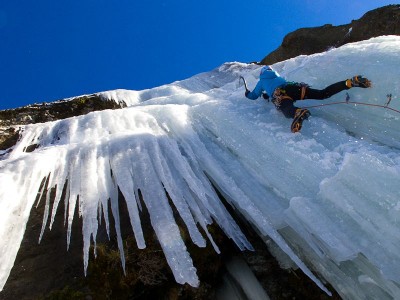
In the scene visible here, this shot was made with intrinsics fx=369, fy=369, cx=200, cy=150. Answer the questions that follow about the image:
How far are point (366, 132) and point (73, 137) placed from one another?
4.41 metres

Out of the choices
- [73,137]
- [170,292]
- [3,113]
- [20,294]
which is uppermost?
[3,113]

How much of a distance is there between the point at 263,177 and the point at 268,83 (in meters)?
2.08

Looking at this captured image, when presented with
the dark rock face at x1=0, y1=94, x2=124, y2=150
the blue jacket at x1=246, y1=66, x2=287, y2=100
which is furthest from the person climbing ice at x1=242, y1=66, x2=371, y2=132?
the dark rock face at x1=0, y1=94, x2=124, y2=150

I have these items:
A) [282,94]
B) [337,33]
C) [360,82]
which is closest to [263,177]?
[282,94]

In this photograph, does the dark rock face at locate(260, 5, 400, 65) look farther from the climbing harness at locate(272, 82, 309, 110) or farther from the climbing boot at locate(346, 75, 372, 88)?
the climbing boot at locate(346, 75, 372, 88)

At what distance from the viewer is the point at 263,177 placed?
13.7ft

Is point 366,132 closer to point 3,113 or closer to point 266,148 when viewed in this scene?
point 266,148

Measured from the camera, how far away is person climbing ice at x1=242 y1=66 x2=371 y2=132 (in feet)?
15.5

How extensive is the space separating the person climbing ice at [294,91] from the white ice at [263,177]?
0.17 m

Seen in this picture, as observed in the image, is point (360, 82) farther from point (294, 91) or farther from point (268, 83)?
point (268, 83)

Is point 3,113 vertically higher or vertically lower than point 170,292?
higher

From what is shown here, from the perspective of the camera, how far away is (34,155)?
4.79 metres

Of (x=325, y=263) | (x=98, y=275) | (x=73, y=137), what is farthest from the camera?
(x=73, y=137)

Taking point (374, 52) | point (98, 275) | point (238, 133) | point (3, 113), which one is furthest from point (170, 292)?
point (3, 113)
